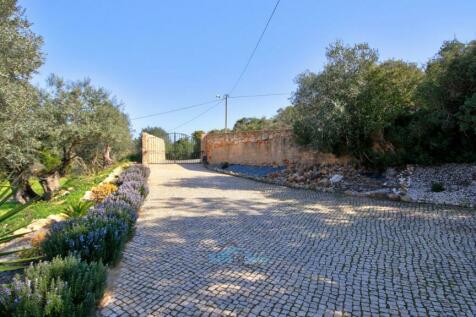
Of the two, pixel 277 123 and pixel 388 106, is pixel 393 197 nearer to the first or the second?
pixel 388 106

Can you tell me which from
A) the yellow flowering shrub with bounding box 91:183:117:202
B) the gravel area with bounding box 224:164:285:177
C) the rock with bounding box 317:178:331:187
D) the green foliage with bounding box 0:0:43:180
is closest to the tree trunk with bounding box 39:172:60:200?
the green foliage with bounding box 0:0:43:180

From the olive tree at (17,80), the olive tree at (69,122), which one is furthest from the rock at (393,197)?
the olive tree at (69,122)

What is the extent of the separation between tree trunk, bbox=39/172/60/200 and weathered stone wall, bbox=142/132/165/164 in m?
7.86

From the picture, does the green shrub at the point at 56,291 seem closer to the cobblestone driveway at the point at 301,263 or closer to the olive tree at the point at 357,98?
the cobblestone driveway at the point at 301,263

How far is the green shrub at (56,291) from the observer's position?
1.98 m

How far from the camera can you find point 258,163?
45.4 feet

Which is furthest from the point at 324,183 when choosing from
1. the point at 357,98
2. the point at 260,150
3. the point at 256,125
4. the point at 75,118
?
the point at 256,125

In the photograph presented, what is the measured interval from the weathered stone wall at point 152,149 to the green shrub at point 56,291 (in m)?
16.0

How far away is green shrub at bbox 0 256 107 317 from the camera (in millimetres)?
1977

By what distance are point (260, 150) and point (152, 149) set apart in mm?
8720

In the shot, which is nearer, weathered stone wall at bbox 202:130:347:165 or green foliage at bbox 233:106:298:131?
weathered stone wall at bbox 202:130:347:165

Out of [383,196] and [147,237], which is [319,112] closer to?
[383,196]

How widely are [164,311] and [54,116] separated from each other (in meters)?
9.05

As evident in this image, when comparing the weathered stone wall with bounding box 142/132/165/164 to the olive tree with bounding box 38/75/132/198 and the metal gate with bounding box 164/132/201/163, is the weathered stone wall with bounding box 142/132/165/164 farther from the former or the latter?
the olive tree with bounding box 38/75/132/198
